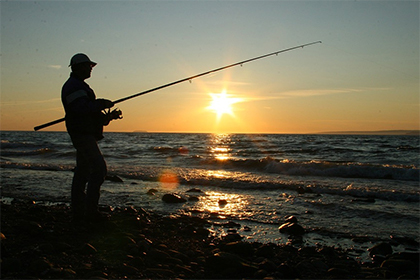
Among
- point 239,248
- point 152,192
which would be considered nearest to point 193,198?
point 152,192

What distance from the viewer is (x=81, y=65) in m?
4.36

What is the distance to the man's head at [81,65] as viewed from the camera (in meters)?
4.32

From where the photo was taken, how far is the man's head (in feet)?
14.2

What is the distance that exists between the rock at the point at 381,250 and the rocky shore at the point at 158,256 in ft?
0.04

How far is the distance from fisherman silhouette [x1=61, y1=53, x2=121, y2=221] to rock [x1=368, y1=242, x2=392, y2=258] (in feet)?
11.6

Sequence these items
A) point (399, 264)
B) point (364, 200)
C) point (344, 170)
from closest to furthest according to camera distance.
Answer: point (399, 264) → point (364, 200) → point (344, 170)

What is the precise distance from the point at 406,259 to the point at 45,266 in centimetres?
393

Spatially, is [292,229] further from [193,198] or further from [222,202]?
[193,198]

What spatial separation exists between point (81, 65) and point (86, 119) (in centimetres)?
65

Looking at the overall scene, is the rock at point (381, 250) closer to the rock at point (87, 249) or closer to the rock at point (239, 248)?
the rock at point (239, 248)

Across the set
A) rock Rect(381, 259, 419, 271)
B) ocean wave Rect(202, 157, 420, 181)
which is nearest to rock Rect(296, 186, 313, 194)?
ocean wave Rect(202, 157, 420, 181)

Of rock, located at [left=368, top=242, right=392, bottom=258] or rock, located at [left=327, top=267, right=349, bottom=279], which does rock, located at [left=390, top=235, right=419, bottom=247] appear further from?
rock, located at [left=327, top=267, right=349, bottom=279]

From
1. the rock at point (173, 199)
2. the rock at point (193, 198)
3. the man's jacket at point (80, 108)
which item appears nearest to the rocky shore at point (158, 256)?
the man's jacket at point (80, 108)

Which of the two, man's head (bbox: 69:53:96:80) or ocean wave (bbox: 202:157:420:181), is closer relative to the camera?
man's head (bbox: 69:53:96:80)
